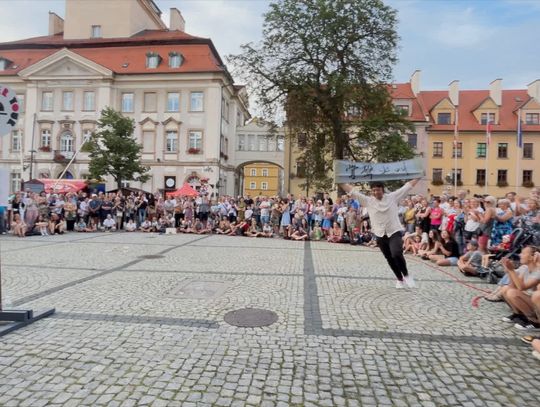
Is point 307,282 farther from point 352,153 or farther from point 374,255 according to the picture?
point 352,153

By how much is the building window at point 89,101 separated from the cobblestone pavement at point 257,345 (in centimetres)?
4011

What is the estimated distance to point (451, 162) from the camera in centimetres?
5278

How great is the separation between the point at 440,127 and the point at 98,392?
2172 inches

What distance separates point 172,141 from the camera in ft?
145

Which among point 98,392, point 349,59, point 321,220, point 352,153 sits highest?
point 349,59

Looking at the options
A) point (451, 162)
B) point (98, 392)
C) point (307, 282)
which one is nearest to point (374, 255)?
point (307, 282)

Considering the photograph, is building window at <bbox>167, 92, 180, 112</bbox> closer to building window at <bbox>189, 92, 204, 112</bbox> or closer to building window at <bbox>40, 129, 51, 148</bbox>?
building window at <bbox>189, 92, 204, 112</bbox>

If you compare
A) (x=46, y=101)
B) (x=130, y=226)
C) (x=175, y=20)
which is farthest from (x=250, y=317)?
(x=175, y=20)

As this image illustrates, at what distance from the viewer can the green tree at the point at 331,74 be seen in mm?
26641

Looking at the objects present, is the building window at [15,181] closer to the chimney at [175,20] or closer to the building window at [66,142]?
the building window at [66,142]

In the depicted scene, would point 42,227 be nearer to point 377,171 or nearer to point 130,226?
point 130,226

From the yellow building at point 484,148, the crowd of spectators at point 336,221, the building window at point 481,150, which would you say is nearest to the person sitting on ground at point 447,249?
the crowd of spectators at point 336,221

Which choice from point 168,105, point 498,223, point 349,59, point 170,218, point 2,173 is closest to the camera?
point 2,173

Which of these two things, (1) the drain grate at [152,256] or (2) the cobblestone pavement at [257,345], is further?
(1) the drain grate at [152,256]
